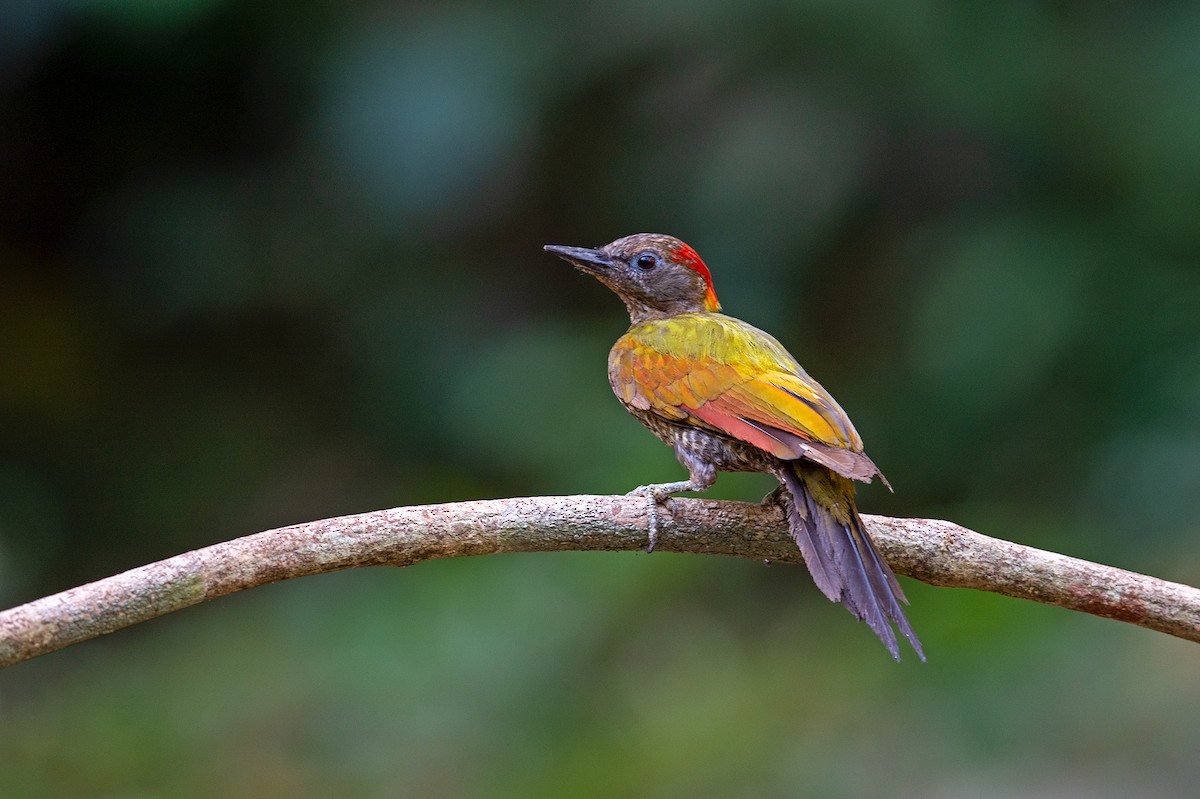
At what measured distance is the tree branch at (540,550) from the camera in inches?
81.3

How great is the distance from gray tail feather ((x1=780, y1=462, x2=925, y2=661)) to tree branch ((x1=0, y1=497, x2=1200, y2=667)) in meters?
0.11

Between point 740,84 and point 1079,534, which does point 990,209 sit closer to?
point 740,84

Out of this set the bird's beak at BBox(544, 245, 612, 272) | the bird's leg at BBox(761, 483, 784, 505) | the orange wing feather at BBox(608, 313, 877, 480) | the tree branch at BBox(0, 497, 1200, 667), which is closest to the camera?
the tree branch at BBox(0, 497, 1200, 667)

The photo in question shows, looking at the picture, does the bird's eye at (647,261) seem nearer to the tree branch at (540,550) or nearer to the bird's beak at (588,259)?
the bird's beak at (588,259)

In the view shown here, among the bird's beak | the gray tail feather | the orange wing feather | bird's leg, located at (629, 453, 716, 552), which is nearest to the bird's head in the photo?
the bird's beak

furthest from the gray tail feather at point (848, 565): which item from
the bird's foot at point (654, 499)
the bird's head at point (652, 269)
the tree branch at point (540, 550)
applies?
the bird's head at point (652, 269)

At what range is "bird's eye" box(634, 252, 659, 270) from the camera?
12.2 ft

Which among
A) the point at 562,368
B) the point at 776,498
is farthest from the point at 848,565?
the point at 562,368

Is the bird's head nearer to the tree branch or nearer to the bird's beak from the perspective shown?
the bird's beak

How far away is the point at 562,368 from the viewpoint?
513cm

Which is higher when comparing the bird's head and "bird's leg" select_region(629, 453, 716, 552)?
the bird's head

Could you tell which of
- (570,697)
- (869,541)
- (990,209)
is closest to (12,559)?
(570,697)

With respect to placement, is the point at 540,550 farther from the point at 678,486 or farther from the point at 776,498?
the point at 776,498

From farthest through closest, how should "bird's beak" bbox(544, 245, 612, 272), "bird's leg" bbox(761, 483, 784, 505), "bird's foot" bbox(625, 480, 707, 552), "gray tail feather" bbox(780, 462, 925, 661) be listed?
"bird's beak" bbox(544, 245, 612, 272), "bird's leg" bbox(761, 483, 784, 505), "bird's foot" bbox(625, 480, 707, 552), "gray tail feather" bbox(780, 462, 925, 661)
